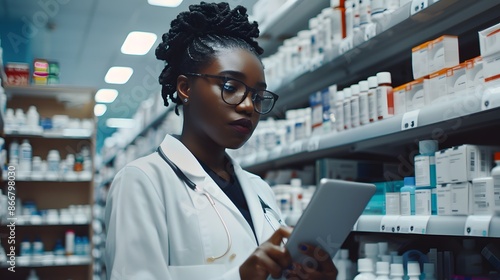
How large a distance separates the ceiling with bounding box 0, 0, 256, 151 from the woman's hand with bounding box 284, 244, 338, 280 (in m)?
4.38

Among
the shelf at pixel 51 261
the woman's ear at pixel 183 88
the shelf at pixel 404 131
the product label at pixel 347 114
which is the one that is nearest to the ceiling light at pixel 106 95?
the shelf at pixel 51 261

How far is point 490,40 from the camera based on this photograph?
1502 millimetres

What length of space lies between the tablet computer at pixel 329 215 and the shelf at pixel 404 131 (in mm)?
563

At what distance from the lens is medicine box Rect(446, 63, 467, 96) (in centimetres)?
162

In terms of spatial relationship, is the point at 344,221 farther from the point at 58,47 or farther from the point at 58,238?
the point at 58,47

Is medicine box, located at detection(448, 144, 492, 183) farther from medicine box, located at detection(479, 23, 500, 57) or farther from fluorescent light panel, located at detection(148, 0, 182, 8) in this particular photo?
fluorescent light panel, located at detection(148, 0, 182, 8)

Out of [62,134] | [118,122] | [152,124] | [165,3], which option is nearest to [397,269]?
[62,134]

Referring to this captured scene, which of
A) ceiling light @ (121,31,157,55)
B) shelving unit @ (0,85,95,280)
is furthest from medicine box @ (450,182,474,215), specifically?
ceiling light @ (121,31,157,55)

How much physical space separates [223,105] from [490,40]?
32.2 inches

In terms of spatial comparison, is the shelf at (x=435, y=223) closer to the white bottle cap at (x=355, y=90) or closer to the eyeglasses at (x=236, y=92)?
the white bottle cap at (x=355, y=90)

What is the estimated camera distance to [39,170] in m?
4.98

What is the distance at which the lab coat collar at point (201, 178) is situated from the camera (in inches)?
51.3

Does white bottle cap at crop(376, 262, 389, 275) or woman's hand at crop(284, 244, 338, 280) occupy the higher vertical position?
woman's hand at crop(284, 244, 338, 280)

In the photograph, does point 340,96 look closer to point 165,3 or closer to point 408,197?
point 408,197
